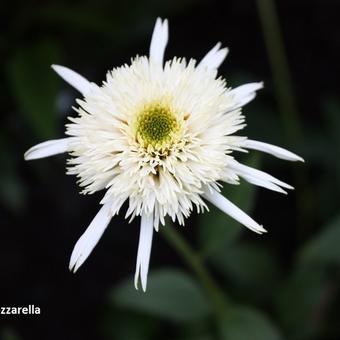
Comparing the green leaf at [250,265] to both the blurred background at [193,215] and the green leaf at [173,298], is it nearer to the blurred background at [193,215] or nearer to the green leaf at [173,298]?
the blurred background at [193,215]

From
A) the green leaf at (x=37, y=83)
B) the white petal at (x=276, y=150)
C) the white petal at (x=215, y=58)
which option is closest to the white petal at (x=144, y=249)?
the white petal at (x=276, y=150)

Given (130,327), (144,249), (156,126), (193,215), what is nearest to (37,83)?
(193,215)

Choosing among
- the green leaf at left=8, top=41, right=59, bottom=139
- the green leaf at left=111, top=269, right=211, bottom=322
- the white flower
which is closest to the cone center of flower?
the white flower

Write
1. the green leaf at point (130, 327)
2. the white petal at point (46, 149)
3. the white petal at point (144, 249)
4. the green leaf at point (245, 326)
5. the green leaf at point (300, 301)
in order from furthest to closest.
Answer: the green leaf at point (130, 327)
the green leaf at point (300, 301)
the green leaf at point (245, 326)
the white petal at point (46, 149)
the white petal at point (144, 249)

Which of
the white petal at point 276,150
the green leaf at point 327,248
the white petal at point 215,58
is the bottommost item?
the green leaf at point 327,248

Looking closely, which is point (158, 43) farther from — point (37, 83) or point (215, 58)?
point (37, 83)

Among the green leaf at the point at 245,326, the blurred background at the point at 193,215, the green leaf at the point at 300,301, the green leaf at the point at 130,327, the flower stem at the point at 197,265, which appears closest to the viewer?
the flower stem at the point at 197,265
